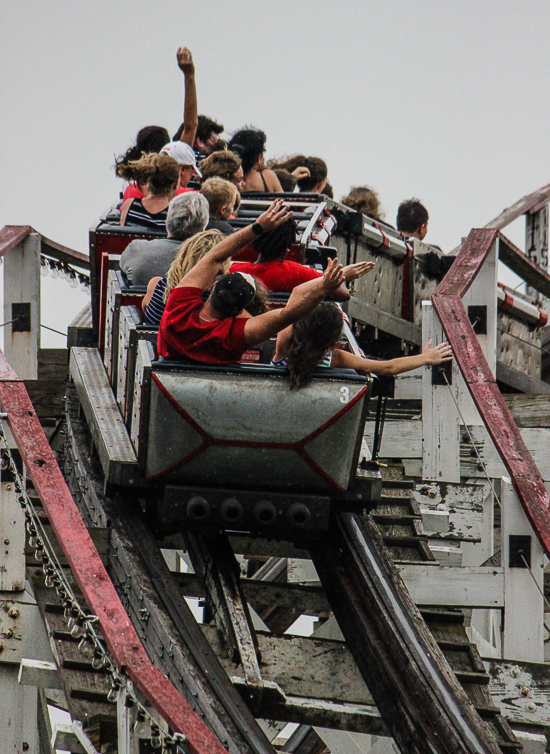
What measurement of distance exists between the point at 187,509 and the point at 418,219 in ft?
20.4

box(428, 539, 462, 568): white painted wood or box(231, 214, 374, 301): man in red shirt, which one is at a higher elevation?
box(231, 214, 374, 301): man in red shirt

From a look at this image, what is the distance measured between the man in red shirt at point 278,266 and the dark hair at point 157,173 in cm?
156

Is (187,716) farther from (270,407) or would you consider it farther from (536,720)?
(536,720)

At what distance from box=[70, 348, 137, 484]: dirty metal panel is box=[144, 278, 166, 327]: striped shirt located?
1.53 feet

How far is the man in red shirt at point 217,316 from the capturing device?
4566mm

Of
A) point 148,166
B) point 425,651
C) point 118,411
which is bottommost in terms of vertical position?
point 425,651

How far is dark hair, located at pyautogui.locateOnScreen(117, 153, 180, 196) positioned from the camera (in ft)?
22.1

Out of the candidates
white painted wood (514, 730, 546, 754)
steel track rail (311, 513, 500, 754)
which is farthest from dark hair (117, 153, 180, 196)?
white painted wood (514, 730, 546, 754)

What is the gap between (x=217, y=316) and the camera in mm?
4660

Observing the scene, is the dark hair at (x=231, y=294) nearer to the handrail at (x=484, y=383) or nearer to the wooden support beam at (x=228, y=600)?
the wooden support beam at (x=228, y=600)

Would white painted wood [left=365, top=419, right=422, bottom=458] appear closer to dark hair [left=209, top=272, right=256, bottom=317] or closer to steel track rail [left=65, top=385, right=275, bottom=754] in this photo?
steel track rail [left=65, top=385, right=275, bottom=754]

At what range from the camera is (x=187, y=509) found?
4.66 metres

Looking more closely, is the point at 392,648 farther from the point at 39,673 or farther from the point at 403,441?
the point at 403,441

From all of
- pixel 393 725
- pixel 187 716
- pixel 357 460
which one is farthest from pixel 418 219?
pixel 187 716
